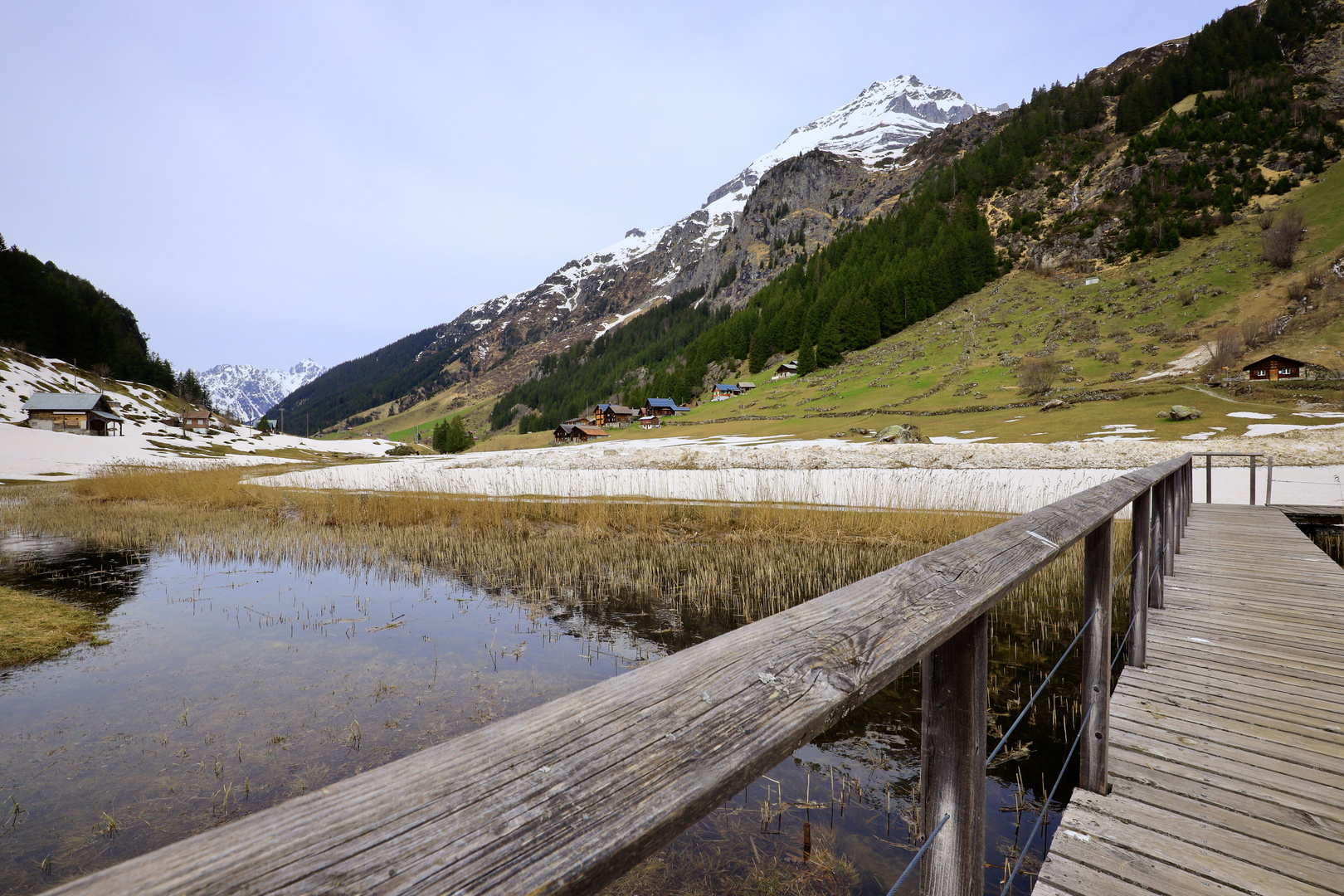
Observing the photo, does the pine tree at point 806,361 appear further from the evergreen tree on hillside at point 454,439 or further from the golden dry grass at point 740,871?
the golden dry grass at point 740,871

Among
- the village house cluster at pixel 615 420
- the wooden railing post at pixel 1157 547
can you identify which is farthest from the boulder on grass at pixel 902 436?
the village house cluster at pixel 615 420

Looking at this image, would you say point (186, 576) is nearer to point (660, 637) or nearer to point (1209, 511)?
point (660, 637)

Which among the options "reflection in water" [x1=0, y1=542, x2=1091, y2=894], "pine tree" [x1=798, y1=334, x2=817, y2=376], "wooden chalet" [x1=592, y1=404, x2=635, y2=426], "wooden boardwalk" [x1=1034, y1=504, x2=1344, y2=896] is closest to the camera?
"wooden boardwalk" [x1=1034, y1=504, x2=1344, y2=896]

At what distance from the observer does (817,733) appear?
0.88 metres

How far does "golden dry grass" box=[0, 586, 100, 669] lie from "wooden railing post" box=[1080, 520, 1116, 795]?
1058 centimetres

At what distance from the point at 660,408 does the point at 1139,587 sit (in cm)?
8872

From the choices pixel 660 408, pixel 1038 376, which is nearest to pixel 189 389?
pixel 660 408

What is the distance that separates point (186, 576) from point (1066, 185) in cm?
11718

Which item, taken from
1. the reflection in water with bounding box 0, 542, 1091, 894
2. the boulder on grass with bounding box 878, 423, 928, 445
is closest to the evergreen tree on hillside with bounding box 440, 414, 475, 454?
the boulder on grass with bounding box 878, 423, 928, 445

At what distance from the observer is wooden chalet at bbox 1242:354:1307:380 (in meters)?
42.1

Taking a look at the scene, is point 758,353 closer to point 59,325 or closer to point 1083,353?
point 1083,353

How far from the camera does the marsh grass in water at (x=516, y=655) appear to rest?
432cm

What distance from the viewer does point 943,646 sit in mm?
1554

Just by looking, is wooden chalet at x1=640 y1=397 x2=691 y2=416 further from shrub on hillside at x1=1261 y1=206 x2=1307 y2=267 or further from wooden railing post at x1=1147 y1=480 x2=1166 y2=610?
wooden railing post at x1=1147 y1=480 x2=1166 y2=610
